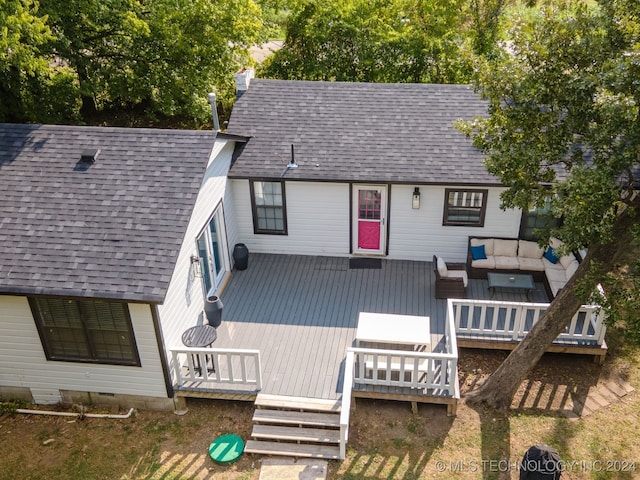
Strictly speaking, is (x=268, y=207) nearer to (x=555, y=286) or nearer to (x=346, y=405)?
(x=346, y=405)

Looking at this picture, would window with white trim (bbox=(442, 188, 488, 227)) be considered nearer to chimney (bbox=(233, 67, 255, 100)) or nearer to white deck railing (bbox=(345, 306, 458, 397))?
white deck railing (bbox=(345, 306, 458, 397))

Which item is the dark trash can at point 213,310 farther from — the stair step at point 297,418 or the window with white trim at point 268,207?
the window with white trim at point 268,207

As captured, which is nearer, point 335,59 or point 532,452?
point 532,452

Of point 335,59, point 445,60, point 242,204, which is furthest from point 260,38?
point 242,204

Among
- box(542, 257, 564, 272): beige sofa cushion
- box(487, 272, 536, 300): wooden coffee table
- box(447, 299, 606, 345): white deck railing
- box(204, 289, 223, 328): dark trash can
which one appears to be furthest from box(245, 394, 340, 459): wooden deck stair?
box(542, 257, 564, 272): beige sofa cushion

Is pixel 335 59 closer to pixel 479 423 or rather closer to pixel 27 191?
pixel 27 191

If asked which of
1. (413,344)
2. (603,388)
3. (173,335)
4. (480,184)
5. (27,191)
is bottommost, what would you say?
(603,388)

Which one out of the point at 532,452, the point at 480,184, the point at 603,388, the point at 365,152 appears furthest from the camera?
the point at 365,152
